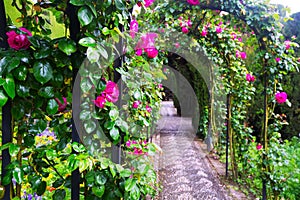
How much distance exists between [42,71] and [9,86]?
84 millimetres

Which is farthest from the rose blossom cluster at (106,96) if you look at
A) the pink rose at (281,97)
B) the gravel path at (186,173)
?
the gravel path at (186,173)

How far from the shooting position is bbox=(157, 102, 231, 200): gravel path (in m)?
2.45

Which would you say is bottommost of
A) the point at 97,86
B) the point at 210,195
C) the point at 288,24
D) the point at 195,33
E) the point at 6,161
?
the point at 210,195

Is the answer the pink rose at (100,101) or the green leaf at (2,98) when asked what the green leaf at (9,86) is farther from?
the pink rose at (100,101)

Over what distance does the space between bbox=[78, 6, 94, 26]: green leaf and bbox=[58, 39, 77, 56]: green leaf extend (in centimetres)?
8

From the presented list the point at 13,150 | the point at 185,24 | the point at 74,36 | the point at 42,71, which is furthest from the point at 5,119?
the point at 185,24

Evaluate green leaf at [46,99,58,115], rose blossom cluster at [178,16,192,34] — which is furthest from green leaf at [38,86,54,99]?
rose blossom cluster at [178,16,192,34]

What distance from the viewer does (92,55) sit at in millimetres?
624

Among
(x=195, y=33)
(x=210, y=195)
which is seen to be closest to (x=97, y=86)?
(x=210, y=195)

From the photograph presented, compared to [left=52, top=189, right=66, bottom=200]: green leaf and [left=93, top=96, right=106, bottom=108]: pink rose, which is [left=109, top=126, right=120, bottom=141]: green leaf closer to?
[left=93, top=96, right=106, bottom=108]: pink rose

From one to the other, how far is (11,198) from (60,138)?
22 centimetres

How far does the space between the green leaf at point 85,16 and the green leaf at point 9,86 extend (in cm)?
23

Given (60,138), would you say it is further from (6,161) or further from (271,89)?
(271,89)

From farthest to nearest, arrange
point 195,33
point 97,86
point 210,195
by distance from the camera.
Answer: point 195,33 < point 210,195 < point 97,86
